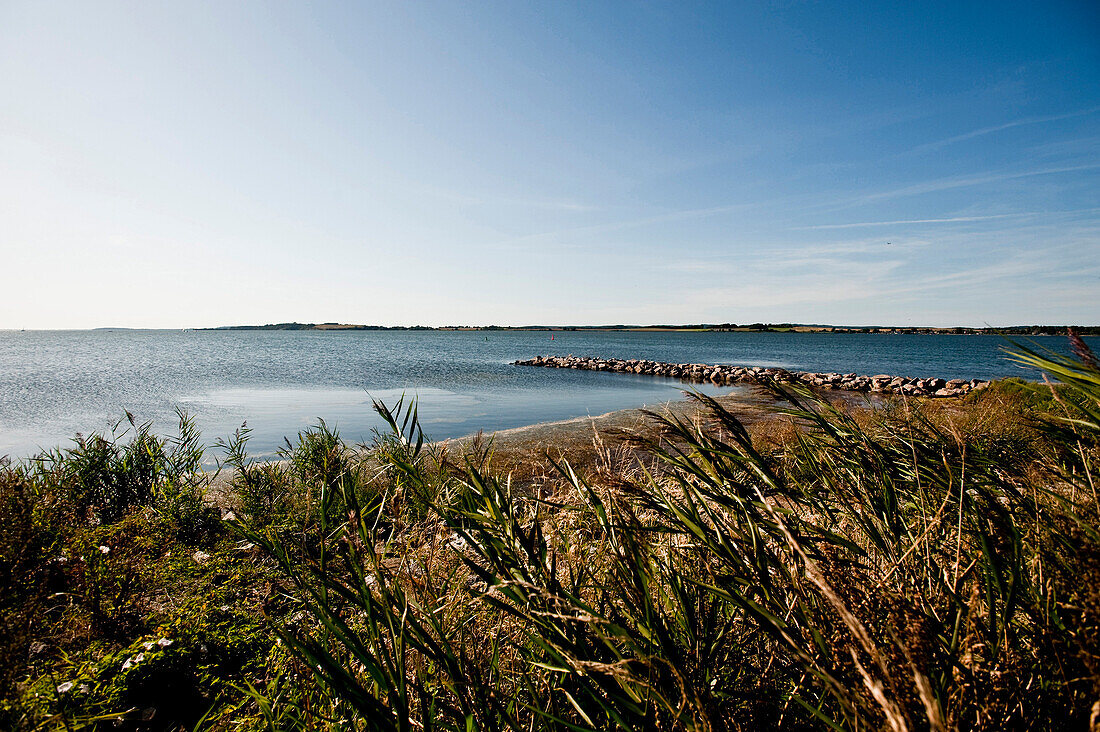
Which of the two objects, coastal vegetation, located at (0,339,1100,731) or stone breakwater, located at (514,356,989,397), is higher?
coastal vegetation, located at (0,339,1100,731)

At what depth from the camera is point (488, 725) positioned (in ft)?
4.85

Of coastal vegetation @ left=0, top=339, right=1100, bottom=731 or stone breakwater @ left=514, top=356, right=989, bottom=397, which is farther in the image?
Answer: stone breakwater @ left=514, top=356, right=989, bottom=397

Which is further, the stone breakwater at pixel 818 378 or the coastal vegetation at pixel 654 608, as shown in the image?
the stone breakwater at pixel 818 378

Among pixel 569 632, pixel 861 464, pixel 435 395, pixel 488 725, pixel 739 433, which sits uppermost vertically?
pixel 739 433

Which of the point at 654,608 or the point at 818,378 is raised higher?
the point at 654,608

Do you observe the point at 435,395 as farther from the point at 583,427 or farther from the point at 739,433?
the point at 739,433

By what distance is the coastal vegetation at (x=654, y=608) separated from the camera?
1.27m

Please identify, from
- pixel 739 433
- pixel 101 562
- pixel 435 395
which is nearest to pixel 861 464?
pixel 739 433

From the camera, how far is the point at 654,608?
1522 mm

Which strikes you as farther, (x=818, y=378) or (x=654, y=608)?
(x=818, y=378)

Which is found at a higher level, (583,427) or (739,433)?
(739,433)

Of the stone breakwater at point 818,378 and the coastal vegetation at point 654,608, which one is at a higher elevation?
the coastal vegetation at point 654,608

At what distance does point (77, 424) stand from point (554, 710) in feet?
72.7

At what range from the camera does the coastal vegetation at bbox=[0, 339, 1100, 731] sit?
4.17ft
